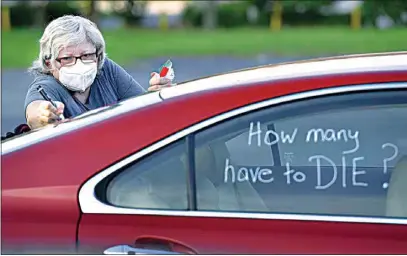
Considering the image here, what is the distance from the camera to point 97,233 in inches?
92.7

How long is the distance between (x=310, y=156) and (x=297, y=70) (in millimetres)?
331

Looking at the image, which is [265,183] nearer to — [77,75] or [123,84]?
[77,75]

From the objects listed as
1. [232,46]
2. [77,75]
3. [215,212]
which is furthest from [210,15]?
[215,212]

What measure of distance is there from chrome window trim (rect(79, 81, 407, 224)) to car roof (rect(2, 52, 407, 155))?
94 mm

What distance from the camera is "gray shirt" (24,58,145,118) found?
11.7 feet

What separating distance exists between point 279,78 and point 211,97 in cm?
24

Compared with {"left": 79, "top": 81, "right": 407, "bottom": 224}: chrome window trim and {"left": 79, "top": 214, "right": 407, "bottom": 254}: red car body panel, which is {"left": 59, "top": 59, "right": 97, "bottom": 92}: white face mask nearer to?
{"left": 79, "top": 81, "right": 407, "bottom": 224}: chrome window trim

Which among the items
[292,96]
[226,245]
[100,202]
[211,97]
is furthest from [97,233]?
[292,96]

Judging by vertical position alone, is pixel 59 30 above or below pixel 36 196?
above

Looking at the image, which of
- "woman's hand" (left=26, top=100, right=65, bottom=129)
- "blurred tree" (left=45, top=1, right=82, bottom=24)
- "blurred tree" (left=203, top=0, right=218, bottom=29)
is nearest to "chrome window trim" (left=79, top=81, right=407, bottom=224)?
"woman's hand" (left=26, top=100, right=65, bottom=129)

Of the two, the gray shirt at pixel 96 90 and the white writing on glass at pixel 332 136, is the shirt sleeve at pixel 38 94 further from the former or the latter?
the white writing on glass at pixel 332 136

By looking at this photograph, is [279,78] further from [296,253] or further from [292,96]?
[296,253]

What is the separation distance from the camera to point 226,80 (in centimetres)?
267

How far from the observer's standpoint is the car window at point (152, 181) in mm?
2436
